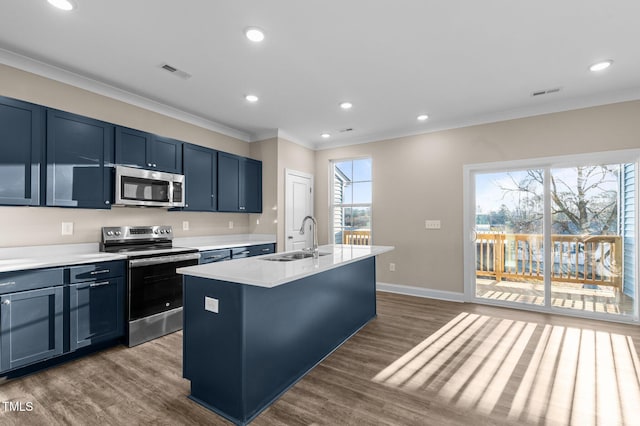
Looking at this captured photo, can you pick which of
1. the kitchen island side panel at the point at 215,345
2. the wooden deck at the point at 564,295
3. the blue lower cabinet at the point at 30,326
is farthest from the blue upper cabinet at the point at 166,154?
the wooden deck at the point at 564,295

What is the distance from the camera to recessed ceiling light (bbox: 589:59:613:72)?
2.95 meters

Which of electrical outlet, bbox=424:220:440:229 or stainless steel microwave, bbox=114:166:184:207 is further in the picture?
electrical outlet, bbox=424:220:440:229

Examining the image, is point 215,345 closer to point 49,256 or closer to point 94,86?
point 49,256

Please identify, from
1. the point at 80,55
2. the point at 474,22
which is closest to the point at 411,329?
the point at 474,22

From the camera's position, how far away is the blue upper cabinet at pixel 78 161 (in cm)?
281

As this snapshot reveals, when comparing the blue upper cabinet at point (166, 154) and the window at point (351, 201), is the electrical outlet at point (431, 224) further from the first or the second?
the blue upper cabinet at point (166, 154)

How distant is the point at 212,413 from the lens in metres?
1.98

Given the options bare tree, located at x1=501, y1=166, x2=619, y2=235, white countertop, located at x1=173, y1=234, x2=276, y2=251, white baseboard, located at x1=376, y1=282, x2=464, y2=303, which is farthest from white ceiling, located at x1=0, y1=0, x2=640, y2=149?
white baseboard, located at x1=376, y1=282, x2=464, y2=303

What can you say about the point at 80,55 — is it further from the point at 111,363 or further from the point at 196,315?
the point at 111,363

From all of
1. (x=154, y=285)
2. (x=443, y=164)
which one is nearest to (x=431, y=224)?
(x=443, y=164)

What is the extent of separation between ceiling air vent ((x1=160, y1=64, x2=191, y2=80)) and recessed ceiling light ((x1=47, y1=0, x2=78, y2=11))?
0.86 meters

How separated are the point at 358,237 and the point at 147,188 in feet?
11.6

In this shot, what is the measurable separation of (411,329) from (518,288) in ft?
6.66

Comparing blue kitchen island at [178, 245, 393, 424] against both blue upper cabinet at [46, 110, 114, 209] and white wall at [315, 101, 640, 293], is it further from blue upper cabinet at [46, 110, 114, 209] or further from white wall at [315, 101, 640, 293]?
white wall at [315, 101, 640, 293]
